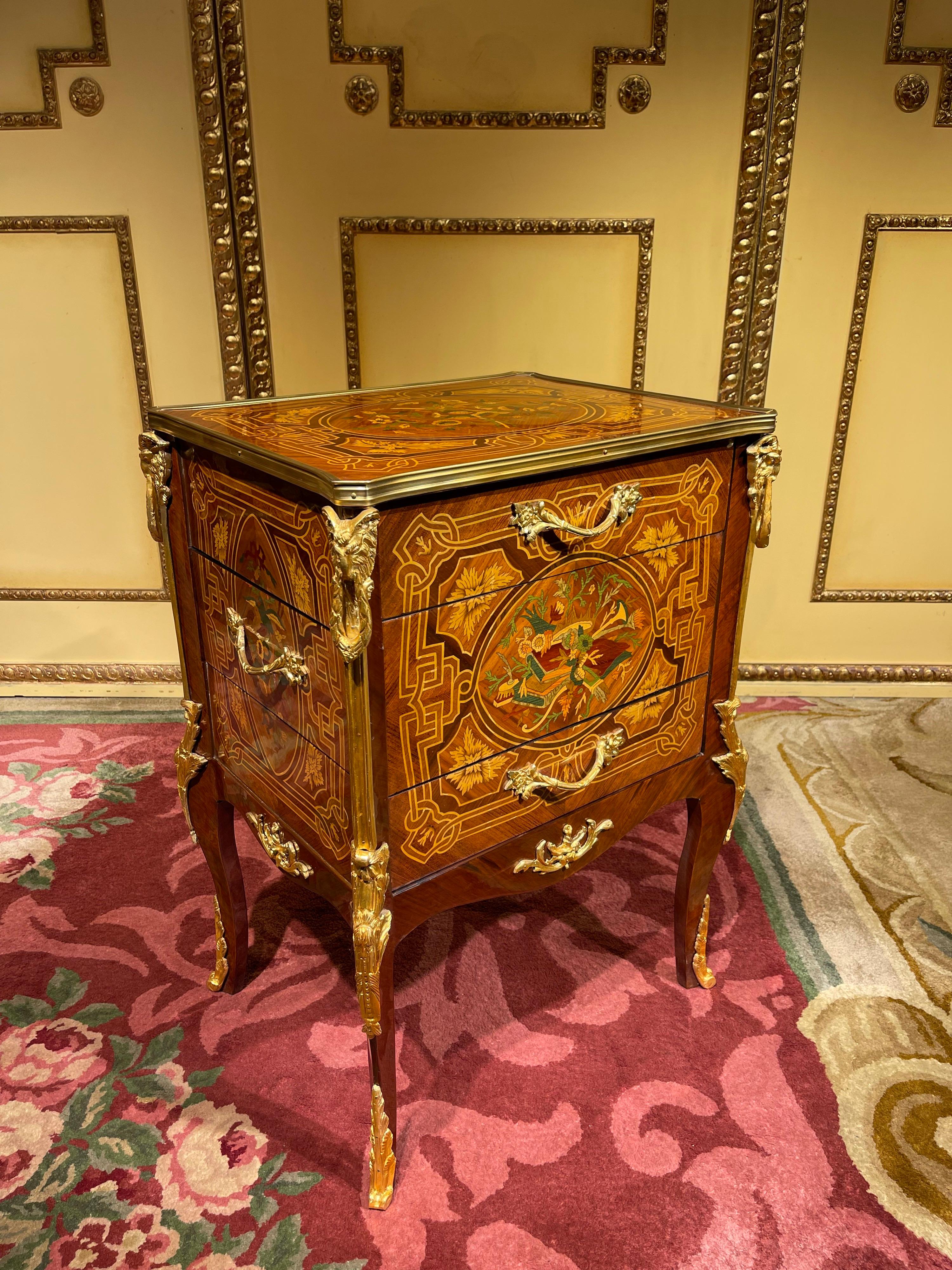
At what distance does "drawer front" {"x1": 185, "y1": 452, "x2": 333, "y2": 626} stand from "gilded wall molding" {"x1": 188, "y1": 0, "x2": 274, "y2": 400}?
1222 mm

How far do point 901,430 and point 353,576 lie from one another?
2.08 m

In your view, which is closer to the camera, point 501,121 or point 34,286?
point 501,121

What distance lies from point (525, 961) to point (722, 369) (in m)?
1.59

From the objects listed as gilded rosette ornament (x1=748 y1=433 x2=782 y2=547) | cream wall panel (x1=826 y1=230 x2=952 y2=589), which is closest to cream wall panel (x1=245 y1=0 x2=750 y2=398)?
cream wall panel (x1=826 y1=230 x2=952 y2=589)

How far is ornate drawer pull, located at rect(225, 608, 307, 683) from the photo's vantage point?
106 centimetres

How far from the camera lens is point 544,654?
112cm

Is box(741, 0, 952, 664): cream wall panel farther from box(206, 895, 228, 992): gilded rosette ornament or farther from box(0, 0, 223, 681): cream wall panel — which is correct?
box(206, 895, 228, 992): gilded rosette ornament

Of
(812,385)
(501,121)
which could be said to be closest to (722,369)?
(812,385)

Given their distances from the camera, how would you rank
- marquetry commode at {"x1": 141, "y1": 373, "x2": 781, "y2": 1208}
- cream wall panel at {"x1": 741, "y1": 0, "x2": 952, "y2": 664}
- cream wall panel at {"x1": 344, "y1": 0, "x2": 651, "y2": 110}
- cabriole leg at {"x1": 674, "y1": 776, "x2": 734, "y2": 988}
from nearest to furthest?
1. marquetry commode at {"x1": 141, "y1": 373, "x2": 781, "y2": 1208}
2. cabriole leg at {"x1": 674, "y1": 776, "x2": 734, "y2": 988}
3. cream wall panel at {"x1": 344, "y1": 0, "x2": 651, "y2": 110}
4. cream wall panel at {"x1": 741, "y1": 0, "x2": 952, "y2": 664}

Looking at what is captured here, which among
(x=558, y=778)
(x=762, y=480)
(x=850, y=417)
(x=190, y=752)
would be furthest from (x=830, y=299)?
(x=190, y=752)

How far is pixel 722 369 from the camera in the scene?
2.34 m

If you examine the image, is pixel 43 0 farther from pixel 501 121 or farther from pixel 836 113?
pixel 836 113

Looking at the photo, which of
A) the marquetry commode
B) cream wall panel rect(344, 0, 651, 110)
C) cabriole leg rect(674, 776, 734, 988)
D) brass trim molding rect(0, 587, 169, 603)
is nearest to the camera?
the marquetry commode

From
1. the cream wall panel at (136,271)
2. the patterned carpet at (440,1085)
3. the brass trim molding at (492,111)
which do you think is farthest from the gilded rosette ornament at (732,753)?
the cream wall panel at (136,271)
